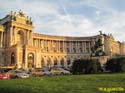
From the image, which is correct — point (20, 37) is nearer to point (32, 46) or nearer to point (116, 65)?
point (32, 46)

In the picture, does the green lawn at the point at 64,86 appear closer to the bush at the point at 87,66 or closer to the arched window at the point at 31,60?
the bush at the point at 87,66

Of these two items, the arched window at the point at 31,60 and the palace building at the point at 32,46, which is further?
the arched window at the point at 31,60

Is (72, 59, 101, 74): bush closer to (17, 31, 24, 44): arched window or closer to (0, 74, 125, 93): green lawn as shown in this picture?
(0, 74, 125, 93): green lawn

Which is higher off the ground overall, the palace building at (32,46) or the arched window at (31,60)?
the palace building at (32,46)

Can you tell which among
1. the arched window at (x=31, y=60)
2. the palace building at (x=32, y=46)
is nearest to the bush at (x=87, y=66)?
the palace building at (x=32, y=46)

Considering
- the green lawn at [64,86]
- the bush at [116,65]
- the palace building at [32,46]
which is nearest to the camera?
the green lawn at [64,86]

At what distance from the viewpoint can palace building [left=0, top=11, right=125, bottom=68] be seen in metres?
92.1

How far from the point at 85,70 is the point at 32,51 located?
53652 mm

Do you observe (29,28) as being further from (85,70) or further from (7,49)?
(85,70)

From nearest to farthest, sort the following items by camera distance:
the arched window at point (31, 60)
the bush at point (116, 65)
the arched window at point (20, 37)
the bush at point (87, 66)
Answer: the bush at point (116, 65) < the bush at point (87, 66) < the arched window at point (31, 60) < the arched window at point (20, 37)

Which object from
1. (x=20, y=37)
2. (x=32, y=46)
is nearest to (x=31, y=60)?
(x=32, y=46)

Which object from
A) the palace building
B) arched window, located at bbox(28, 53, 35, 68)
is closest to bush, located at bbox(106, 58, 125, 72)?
the palace building


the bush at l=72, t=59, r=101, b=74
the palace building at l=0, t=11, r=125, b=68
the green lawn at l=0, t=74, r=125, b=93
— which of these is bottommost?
the green lawn at l=0, t=74, r=125, b=93

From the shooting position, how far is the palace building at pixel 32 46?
92.1m
